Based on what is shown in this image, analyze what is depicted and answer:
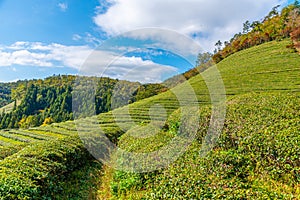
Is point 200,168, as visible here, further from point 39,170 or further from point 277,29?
point 277,29

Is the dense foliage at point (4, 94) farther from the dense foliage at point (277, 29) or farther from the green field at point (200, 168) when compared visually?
the green field at point (200, 168)

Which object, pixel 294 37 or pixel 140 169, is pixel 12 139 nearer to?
pixel 140 169

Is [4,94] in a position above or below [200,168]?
above

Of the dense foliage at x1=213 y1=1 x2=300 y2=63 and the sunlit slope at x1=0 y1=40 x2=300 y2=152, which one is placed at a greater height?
the dense foliage at x1=213 y1=1 x2=300 y2=63

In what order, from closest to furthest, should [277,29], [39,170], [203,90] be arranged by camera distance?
[39,170], [203,90], [277,29]

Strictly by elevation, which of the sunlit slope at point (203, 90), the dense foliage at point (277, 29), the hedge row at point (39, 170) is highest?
the dense foliage at point (277, 29)

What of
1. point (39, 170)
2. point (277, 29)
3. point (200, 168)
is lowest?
point (39, 170)

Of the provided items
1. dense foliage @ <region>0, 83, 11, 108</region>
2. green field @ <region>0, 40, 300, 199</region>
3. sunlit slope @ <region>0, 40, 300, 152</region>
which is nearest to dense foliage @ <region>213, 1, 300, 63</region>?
sunlit slope @ <region>0, 40, 300, 152</region>

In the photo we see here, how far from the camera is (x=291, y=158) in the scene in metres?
4.91

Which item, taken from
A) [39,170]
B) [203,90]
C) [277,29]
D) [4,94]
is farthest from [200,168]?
[4,94]

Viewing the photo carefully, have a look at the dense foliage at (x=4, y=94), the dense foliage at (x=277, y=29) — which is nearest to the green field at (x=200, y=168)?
the dense foliage at (x=277, y=29)

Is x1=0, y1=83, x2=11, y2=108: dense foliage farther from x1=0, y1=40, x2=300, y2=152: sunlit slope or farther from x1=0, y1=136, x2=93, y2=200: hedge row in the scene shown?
x1=0, y1=136, x2=93, y2=200: hedge row

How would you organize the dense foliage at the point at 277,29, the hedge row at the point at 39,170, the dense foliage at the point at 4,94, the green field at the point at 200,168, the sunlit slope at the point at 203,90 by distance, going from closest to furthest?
1. the green field at the point at 200,168
2. the hedge row at the point at 39,170
3. the sunlit slope at the point at 203,90
4. the dense foliage at the point at 277,29
5. the dense foliage at the point at 4,94

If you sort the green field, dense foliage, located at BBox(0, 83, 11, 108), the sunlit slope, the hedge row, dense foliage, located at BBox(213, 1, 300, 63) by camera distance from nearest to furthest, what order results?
the green field, the hedge row, the sunlit slope, dense foliage, located at BBox(213, 1, 300, 63), dense foliage, located at BBox(0, 83, 11, 108)
